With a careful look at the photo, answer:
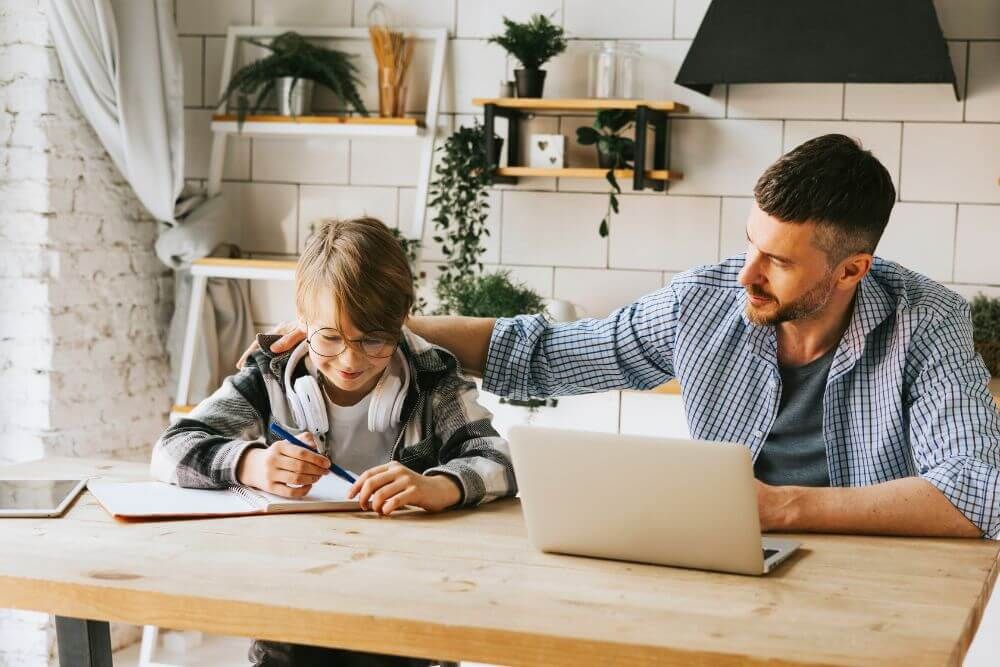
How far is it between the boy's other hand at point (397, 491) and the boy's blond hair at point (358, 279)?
0.79ft

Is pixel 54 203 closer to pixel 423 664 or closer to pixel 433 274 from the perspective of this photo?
pixel 433 274

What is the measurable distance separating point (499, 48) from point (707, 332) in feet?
5.80

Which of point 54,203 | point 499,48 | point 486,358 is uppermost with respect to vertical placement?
point 499,48

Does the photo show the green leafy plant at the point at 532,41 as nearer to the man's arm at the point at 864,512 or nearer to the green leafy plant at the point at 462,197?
the green leafy plant at the point at 462,197

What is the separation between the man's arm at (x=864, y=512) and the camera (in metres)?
1.59

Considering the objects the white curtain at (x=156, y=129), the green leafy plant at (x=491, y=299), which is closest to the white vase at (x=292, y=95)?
the white curtain at (x=156, y=129)

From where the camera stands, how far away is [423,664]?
183cm

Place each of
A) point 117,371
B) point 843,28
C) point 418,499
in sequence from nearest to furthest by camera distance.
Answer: point 418,499, point 843,28, point 117,371

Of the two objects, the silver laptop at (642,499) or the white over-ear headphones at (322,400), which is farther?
the white over-ear headphones at (322,400)

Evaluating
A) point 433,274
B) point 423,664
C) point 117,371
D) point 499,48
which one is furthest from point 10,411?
point 423,664

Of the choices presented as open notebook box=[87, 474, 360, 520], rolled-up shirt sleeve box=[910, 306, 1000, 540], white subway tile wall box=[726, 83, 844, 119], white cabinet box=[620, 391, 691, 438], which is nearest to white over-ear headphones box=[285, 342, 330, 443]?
open notebook box=[87, 474, 360, 520]

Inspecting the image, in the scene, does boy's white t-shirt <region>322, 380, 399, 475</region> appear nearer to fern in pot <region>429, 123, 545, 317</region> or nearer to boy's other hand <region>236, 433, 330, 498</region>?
boy's other hand <region>236, 433, 330, 498</region>

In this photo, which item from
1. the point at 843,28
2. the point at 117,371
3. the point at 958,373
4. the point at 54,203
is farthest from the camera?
the point at 117,371

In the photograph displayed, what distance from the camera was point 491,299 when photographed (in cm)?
324
